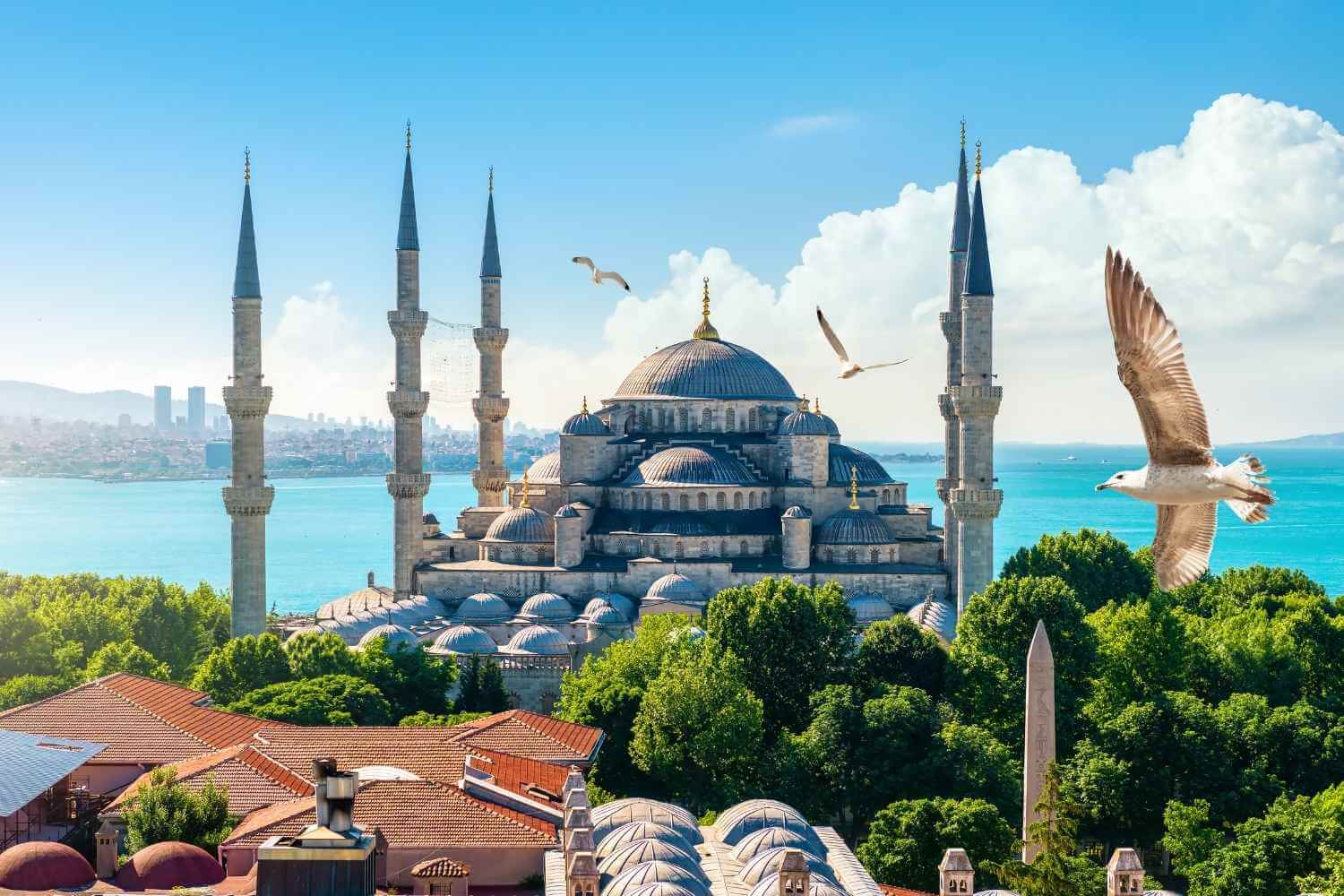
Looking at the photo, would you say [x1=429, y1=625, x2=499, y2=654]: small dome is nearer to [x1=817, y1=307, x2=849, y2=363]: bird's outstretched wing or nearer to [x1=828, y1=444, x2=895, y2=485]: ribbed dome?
[x1=828, y1=444, x2=895, y2=485]: ribbed dome

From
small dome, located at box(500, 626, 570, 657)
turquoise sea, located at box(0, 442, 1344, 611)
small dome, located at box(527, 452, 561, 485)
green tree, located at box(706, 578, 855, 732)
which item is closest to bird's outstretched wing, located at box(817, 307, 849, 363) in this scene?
green tree, located at box(706, 578, 855, 732)

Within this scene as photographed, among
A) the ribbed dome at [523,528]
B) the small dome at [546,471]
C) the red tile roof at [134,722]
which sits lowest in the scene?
the red tile roof at [134,722]

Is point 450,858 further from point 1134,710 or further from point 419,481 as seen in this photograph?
point 419,481

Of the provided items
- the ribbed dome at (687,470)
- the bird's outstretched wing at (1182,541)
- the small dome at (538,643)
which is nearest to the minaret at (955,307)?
the ribbed dome at (687,470)

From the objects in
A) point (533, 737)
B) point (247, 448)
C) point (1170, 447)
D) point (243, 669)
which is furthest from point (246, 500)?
point (1170, 447)

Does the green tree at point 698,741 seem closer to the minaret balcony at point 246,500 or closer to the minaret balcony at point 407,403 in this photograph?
the minaret balcony at point 246,500
